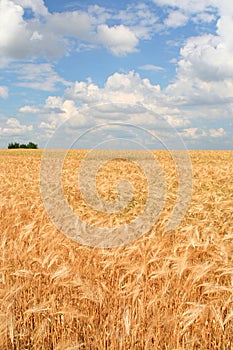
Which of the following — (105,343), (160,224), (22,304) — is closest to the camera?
(105,343)

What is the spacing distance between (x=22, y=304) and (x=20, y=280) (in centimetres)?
44

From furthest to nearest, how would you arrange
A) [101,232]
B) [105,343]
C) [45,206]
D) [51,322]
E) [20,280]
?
[45,206]
[101,232]
[20,280]
[51,322]
[105,343]

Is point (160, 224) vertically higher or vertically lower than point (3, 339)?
higher

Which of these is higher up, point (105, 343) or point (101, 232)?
point (101, 232)

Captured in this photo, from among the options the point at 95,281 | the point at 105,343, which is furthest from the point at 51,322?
the point at 95,281

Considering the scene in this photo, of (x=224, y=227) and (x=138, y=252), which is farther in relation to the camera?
(x=224, y=227)

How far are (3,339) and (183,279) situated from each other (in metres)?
1.92

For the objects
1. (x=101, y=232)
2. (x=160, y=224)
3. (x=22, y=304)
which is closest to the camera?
(x=22, y=304)

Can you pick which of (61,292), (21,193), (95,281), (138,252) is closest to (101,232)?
(138,252)

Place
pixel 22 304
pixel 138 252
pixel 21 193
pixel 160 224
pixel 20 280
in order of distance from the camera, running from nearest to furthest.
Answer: pixel 22 304 < pixel 20 280 < pixel 138 252 < pixel 160 224 < pixel 21 193

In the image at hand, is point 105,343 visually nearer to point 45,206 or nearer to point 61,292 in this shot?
point 61,292

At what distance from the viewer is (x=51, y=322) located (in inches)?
144

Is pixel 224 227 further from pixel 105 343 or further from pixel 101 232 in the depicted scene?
pixel 105 343

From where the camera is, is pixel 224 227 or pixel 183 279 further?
pixel 224 227
